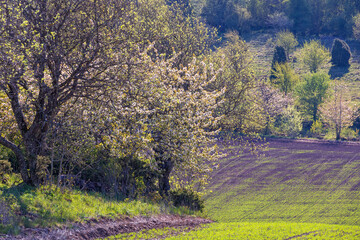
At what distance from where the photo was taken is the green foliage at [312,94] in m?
64.8

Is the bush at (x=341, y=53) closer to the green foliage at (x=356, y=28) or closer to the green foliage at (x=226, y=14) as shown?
the green foliage at (x=356, y=28)

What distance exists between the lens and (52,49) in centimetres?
1248

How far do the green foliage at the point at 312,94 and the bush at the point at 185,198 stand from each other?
47.9 metres

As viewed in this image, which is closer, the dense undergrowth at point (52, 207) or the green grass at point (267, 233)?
the dense undergrowth at point (52, 207)

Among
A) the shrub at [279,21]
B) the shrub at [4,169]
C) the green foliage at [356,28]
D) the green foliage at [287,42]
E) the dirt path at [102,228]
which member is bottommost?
the dirt path at [102,228]

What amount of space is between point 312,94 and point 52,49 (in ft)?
192

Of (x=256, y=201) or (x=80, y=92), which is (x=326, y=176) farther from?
(x=80, y=92)

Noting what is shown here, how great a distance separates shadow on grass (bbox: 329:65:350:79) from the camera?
3428 inches

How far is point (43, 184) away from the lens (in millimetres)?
14320

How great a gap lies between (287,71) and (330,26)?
54.6m

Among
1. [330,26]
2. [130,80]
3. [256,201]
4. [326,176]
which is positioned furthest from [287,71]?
[130,80]

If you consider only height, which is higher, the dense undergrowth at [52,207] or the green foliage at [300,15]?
the green foliage at [300,15]

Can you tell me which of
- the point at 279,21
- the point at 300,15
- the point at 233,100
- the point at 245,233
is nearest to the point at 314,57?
the point at 279,21

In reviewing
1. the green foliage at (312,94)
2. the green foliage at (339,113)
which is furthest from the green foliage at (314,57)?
the green foliage at (339,113)
